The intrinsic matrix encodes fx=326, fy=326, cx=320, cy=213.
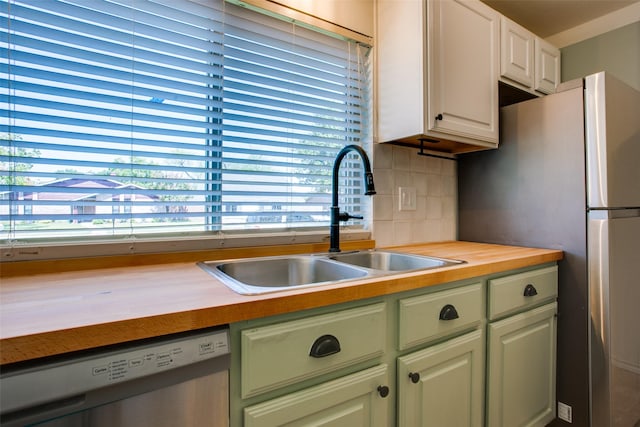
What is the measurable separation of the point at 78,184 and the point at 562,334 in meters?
2.11

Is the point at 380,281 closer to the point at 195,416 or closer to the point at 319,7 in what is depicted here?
the point at 195,416

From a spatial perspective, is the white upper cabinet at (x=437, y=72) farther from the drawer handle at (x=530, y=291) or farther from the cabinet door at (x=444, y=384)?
the cabinet door at (x=444, y=384)

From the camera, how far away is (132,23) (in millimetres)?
1138

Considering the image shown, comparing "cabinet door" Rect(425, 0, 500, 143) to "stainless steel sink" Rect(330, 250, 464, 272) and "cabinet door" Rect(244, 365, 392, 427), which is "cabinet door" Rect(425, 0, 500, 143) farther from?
"cabinet door" Rect(244, 365, 392, 427)

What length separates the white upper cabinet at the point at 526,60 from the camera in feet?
5.73

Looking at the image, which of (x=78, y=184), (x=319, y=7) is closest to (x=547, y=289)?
(x=319, y=7)

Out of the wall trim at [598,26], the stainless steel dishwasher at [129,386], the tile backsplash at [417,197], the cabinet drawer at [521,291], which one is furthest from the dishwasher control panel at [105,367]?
the wall trim at [598,26]

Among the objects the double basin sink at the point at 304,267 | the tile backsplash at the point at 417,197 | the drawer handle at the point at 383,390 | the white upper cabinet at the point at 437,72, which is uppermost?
the white upper cabinet at the point at 437,72

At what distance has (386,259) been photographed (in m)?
1.51

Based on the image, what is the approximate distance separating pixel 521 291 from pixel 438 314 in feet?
1.73

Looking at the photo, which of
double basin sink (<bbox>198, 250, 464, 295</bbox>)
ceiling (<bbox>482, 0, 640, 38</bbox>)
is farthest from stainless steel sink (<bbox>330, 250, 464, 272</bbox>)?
ceiling (<bbox>482, 0, 640, 38</bbox>)

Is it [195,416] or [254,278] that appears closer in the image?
[195,416]

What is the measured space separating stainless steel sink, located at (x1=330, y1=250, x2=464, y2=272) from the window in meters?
0.26

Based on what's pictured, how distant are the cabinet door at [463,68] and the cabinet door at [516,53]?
61mm
